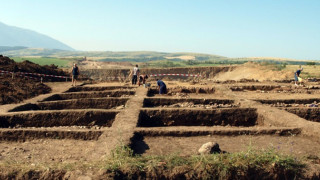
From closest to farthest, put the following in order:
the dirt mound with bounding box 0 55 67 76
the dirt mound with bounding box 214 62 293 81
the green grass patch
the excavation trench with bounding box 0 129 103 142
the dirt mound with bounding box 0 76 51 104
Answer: the green grass patch → the excavation trench with bounding box 0 129 103 142 → the dirt mound with bounding box 0 76 51 104 → the dirt mound with bounding box 0 55 67 76 → the dirt mound with bounding box 214 62 293 81

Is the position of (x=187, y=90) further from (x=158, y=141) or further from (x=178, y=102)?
(x=158, y=141)

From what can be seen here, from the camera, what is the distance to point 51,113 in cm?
731

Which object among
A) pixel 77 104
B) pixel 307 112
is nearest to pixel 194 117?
pixel 307 112

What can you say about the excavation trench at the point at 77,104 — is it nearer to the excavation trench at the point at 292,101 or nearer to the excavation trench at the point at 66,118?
the excavation trench at the point at 66,118

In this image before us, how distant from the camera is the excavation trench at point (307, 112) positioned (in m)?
7.89

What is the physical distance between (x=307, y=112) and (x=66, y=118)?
6.92m

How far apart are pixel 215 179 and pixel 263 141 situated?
7.47 ft

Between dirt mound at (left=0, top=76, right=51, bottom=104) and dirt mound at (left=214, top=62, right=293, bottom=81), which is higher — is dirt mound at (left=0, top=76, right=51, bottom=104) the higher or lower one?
the lower one

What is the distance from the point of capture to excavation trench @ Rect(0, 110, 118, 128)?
7156 millimetres

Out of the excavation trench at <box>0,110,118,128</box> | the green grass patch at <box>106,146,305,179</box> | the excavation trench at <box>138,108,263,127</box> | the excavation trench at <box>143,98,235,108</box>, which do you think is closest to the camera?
the green grass patch at <box>106,146,305,179</box>

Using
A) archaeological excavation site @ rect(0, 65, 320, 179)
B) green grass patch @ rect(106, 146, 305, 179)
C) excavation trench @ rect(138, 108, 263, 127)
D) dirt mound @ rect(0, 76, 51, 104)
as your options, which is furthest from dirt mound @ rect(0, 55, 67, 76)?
green grass patch @ rect(106, 146, 305, 179)

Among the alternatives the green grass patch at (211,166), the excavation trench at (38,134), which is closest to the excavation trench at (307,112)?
the green grass patch at (211,166)

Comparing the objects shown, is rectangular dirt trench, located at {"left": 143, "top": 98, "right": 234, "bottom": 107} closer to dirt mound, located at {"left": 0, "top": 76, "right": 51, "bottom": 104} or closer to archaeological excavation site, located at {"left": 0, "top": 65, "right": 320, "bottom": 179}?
archaeological excavation site, located at {"left": 0, "top": 65, "right": 320, "bottom": 179}

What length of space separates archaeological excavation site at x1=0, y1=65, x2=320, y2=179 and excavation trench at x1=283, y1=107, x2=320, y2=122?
3 centimetres
